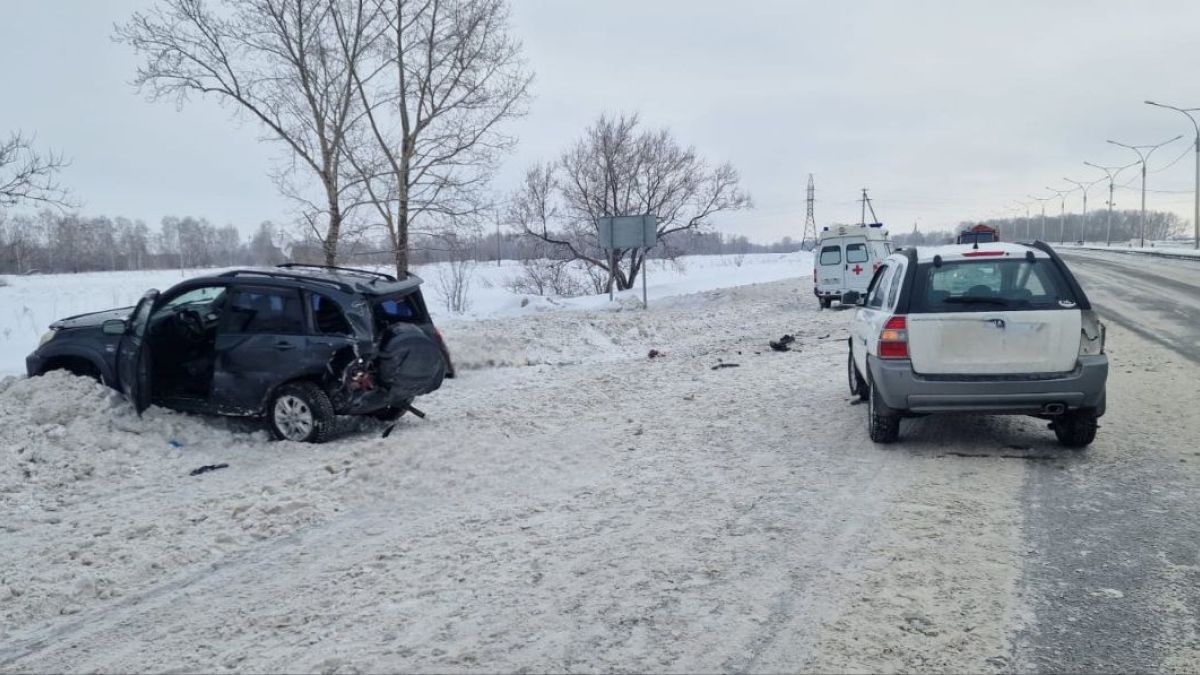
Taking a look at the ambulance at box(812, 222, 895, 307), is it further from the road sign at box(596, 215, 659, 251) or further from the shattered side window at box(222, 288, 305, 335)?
the shattered side window at box(222, 288, 305, 335)

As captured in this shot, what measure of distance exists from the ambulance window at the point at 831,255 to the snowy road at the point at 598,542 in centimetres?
1442

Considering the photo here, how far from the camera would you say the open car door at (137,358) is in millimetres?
7523

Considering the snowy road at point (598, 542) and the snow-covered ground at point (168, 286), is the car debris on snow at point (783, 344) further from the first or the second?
the snow-covered ground at point (168, 286)

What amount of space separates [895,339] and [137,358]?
6.97 m

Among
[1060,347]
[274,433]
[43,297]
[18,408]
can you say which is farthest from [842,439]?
[43,297]

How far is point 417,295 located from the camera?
8.62 meters

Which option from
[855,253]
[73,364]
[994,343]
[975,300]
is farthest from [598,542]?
[855,253]

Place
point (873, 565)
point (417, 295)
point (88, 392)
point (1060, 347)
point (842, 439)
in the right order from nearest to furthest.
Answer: point (873, 565), point (1060, 347), point (842, 439), point (88, 392), point (417, 295)

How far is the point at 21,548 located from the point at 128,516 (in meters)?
0.65

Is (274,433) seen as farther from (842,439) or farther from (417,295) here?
(842,439)

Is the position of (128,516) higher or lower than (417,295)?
lower

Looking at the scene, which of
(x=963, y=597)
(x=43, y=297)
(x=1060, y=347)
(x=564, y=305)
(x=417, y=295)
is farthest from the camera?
(x=43, y=297)

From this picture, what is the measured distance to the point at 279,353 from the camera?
7.45 m

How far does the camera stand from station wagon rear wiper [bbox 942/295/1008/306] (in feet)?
20.8
